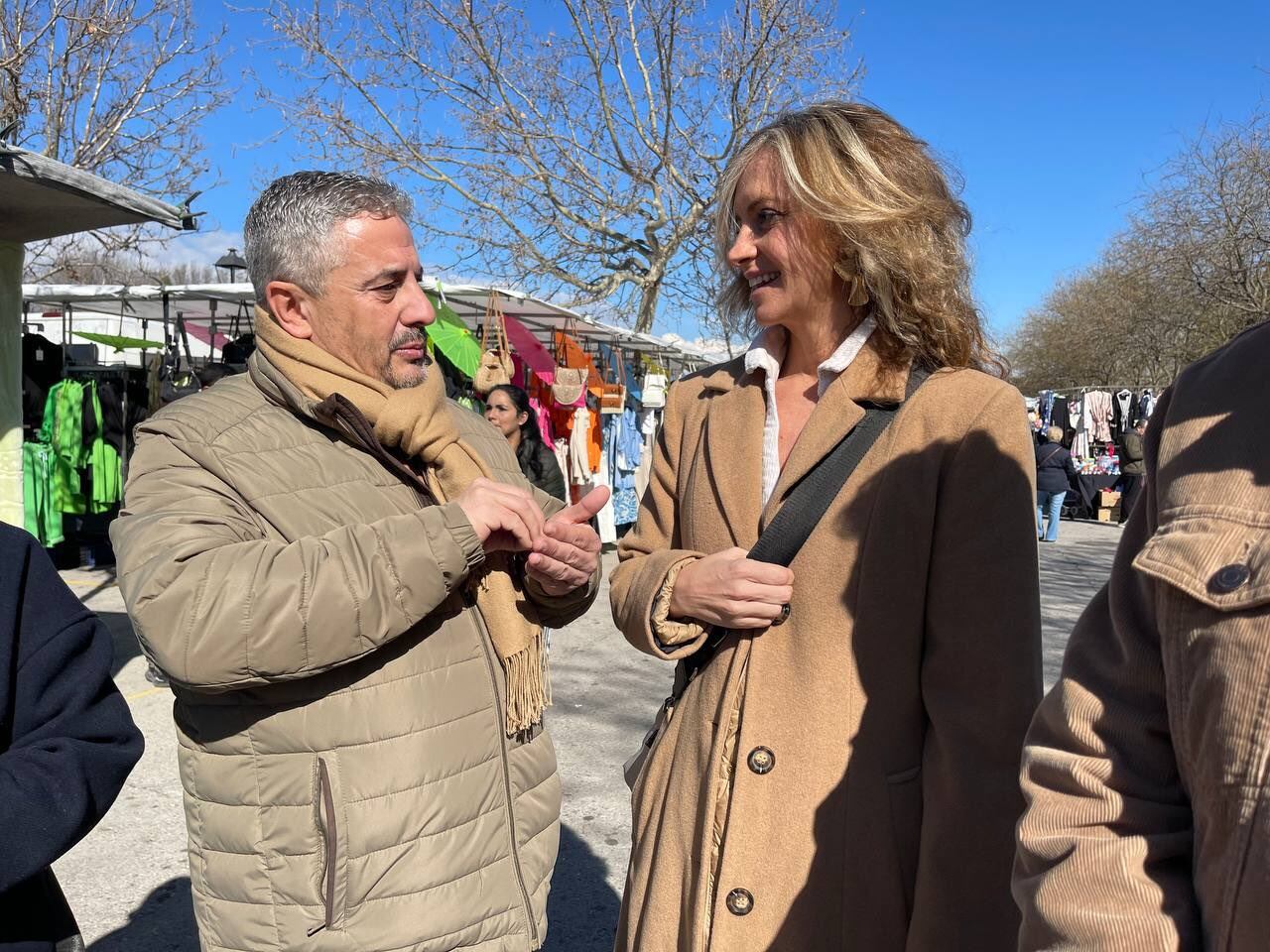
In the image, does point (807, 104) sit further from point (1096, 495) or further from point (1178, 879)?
point (1096, 495)

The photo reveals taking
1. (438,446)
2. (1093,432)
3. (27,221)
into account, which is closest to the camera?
(438,446)

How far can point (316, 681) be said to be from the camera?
1681 mm

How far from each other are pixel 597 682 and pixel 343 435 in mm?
4796

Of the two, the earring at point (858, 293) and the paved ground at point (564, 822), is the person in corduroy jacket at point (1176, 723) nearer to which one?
the earring at point (858, 293)

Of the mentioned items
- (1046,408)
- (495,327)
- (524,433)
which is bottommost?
(524,433)

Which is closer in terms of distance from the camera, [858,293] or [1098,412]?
[858,293]

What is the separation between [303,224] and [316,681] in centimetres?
89

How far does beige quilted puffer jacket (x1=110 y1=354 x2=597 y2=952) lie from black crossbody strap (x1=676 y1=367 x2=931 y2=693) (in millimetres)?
532

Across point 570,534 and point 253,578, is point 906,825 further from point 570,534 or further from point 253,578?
point 253,578

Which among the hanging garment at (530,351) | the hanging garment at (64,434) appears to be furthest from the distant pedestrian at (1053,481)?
the hanging garment at (64,434)

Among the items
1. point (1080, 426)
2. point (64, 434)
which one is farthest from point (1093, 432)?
point (64, 434)

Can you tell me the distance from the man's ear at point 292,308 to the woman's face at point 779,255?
2.80 ft

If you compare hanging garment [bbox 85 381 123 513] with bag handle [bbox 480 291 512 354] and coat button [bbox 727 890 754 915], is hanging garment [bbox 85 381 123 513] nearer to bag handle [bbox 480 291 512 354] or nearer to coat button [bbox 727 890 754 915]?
bag handle [bbox 480 291 512 354]

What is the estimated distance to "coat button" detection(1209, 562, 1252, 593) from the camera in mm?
884
